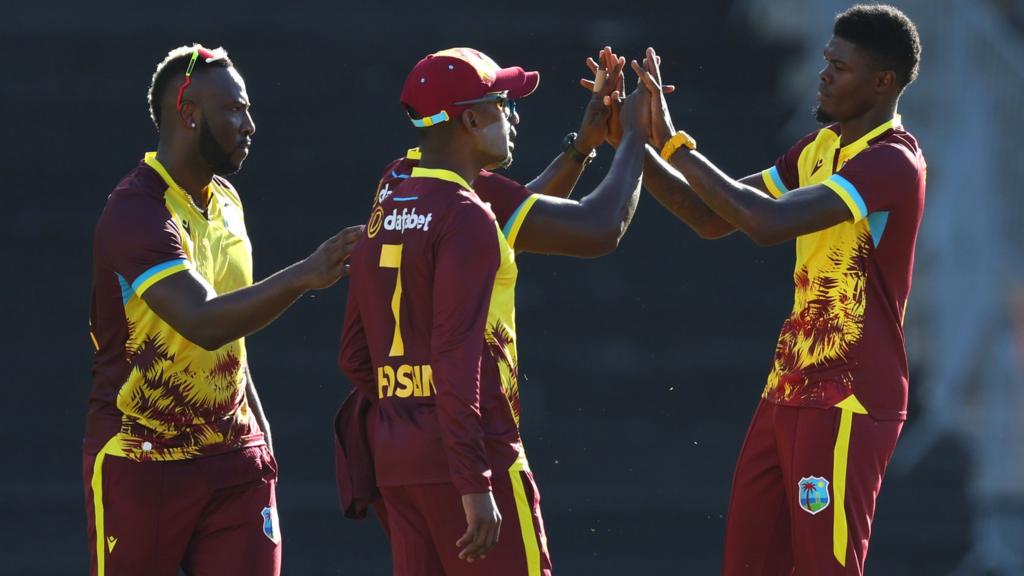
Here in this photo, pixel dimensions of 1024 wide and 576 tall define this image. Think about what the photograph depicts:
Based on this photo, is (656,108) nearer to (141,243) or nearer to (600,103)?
(600,103)

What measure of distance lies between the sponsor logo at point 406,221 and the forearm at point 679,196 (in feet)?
3.49

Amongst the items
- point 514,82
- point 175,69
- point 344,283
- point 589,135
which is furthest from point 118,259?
point 344,283

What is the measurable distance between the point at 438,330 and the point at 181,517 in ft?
3.25

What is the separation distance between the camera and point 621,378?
28.1ft

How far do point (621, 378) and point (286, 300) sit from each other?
14.9ft

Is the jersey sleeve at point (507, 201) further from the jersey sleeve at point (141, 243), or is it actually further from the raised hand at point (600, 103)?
the jersey sleeve at point (141, 243)

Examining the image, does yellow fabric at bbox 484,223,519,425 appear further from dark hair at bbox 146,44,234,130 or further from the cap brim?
dark hair at bbox 146,44,234,130

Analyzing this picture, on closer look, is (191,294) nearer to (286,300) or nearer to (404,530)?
(286,300)

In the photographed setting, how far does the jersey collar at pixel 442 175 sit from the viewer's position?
4.05 meters

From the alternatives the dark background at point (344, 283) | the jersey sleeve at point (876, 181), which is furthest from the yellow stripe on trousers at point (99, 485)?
the dark background at point (344, 283)

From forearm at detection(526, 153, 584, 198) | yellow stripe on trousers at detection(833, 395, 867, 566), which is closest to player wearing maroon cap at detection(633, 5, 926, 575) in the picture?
yellow stripe on trousers at detection(833, 395, 867, 566)

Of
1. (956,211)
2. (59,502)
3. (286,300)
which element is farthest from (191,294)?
(956,211)

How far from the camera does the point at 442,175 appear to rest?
4.06 m

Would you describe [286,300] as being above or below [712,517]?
above
